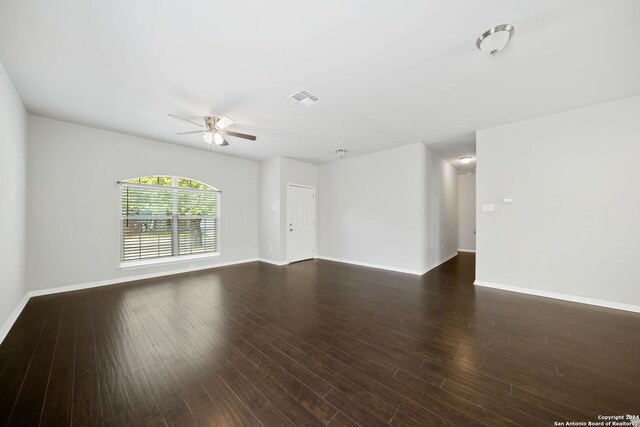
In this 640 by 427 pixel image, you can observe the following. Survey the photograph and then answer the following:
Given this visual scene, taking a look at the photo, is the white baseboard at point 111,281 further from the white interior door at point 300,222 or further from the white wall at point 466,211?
the white wall at point 466,211

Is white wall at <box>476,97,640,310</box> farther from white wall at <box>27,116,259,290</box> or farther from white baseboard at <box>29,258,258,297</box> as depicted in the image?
white wall at <box>27,116,259,290</box>

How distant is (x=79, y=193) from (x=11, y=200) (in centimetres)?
127

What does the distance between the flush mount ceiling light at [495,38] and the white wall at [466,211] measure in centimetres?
691

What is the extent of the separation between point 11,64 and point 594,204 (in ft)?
23.9

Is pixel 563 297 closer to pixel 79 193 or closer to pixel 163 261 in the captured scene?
pixel 163 261

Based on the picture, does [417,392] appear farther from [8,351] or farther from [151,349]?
[8,351]

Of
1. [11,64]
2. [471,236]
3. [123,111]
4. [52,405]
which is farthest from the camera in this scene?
[471,236]

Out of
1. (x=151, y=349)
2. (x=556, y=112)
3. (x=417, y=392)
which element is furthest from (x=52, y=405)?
(x=556, y=112)

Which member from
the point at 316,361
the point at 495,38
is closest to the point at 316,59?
the point at 495,38

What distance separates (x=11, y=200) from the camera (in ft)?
9.05

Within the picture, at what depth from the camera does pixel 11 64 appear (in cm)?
235

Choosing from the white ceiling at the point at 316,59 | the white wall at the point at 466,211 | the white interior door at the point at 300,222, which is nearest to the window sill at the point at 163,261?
the white interior door at the point at 300,222

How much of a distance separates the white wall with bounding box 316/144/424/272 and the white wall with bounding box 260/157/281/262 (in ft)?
4.86

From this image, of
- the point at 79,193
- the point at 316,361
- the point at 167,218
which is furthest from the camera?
the point at 167,218
